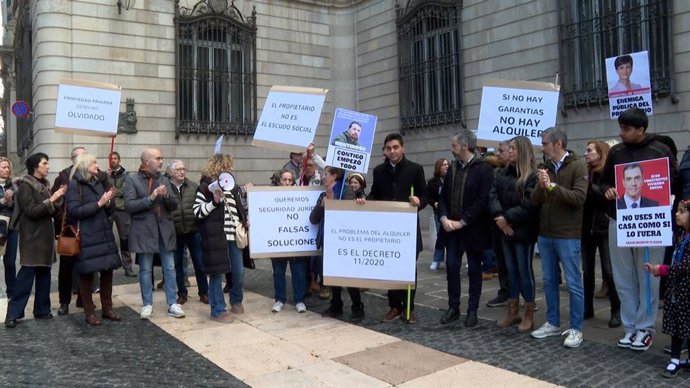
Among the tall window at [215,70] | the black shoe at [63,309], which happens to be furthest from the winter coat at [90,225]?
the tall window at [215,70]

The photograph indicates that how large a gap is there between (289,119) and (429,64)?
993 cm

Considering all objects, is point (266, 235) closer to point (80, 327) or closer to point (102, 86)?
point (80, 327)

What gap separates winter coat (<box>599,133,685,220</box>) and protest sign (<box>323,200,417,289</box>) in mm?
1948

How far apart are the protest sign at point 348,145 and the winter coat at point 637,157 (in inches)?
96.1

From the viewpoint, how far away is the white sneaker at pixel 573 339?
5.18 meters

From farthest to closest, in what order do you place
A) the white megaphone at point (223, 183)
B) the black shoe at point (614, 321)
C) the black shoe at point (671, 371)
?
the white megaphone at point (223, 183)
the black shoe at point (614, 321)
the black shoe at point (671, 371)

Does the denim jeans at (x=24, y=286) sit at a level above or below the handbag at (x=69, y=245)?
below

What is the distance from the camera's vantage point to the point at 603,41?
12.3m

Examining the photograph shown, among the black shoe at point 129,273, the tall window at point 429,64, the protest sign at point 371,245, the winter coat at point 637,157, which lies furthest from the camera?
the tall window at point 429,64

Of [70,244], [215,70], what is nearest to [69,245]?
[70,244]

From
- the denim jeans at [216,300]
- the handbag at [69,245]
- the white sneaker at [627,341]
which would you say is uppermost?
the handbag at [69,245]

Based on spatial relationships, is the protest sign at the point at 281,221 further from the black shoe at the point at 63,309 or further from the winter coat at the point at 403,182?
the black shoe at the point at 63,309

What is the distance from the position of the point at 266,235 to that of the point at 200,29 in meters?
11.2

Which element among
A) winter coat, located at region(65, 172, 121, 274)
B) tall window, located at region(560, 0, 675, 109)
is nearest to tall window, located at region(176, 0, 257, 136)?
tall window, located at region(560, 0, 675, 109)
